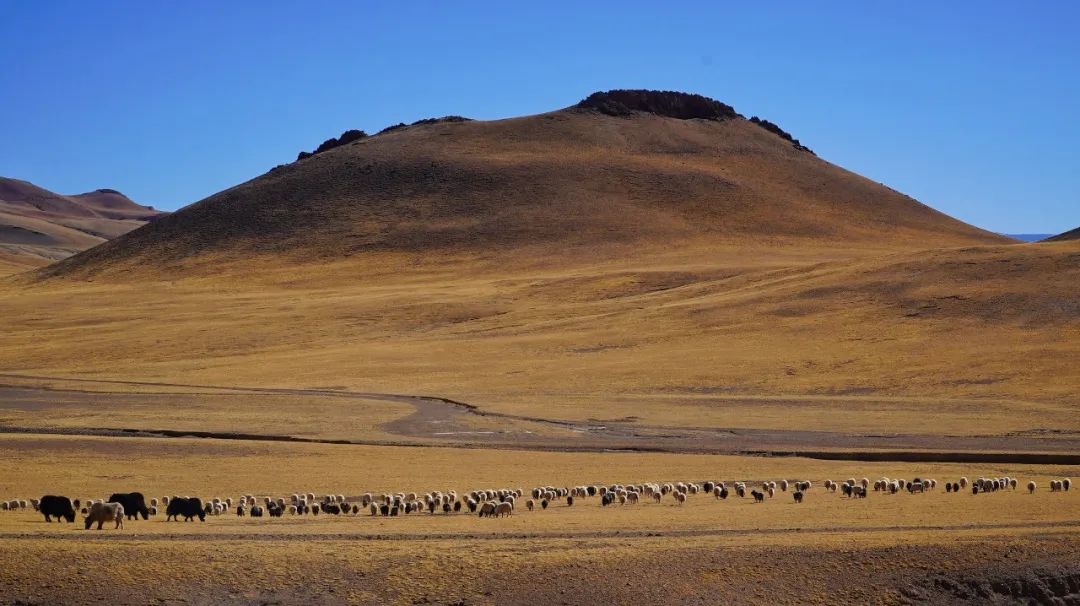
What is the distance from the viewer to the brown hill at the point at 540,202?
11769cm

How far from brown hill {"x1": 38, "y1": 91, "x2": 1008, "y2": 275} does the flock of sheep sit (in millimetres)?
79259

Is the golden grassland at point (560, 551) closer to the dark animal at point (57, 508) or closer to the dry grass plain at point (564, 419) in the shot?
the dry grass plain at point (564, 419)

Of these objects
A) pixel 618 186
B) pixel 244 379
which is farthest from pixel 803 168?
pixel 244 379

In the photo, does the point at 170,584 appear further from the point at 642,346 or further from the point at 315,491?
the point at 642,346

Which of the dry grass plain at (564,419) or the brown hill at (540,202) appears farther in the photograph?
the brown hill at (540,202)

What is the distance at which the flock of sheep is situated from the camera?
905 inches

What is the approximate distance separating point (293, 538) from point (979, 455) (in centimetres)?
2138

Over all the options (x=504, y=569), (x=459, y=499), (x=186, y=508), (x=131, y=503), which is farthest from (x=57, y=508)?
(x=504, y=569)

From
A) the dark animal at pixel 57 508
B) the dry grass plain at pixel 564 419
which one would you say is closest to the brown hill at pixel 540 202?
the dry grass plain at pixel 564 419

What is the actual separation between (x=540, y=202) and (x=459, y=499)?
103173mm

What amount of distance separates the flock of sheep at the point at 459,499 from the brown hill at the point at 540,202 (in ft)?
260

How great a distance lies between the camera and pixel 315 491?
28.1 metres

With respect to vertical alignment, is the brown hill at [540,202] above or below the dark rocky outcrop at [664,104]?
below

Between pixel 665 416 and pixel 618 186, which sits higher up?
pixel 618 186
